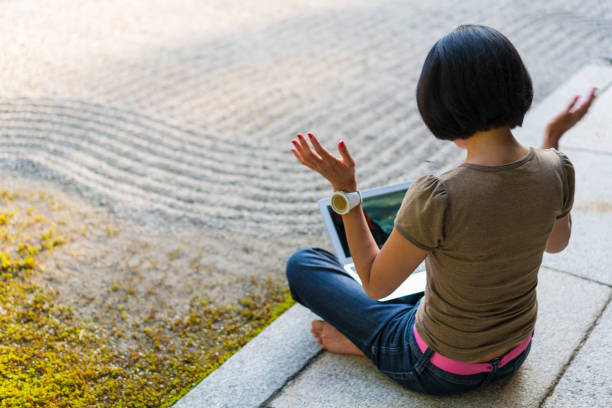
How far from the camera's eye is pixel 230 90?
493 cm

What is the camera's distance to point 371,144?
4133 mm

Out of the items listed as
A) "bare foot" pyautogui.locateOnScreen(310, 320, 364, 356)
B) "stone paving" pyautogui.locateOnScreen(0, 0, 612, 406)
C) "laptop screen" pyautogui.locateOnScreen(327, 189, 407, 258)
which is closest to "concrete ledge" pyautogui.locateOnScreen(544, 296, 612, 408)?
"bare foot" pyautogui.locateOnScreen(310, 320, 364, 356)

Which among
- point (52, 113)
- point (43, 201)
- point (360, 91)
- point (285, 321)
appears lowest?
point (285, 321)

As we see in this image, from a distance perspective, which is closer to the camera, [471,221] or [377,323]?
[471,221]

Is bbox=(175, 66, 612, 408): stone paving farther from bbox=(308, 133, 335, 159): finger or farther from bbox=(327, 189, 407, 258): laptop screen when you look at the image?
bbox=(308, 133, 335, 159): finger

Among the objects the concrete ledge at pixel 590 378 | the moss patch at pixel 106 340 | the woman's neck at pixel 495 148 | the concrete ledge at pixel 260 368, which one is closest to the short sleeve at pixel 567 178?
the woman's neck at pixel 495 148

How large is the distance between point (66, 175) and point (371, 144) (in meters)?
2.10

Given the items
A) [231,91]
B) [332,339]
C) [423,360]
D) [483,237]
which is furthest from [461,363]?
[231,91]

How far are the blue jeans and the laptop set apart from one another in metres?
0.06

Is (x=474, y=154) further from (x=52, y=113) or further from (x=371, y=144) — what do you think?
(x=52, y=113)

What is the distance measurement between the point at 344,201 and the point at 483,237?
0.37 metres

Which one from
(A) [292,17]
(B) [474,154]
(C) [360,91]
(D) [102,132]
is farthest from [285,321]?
(A) [292,17]

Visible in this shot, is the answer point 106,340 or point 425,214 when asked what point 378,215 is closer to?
point 425,214

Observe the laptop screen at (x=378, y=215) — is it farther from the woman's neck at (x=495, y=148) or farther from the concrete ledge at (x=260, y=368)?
the woman's neck at (x=495, y=148)
